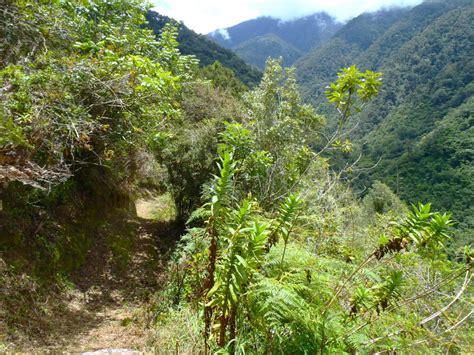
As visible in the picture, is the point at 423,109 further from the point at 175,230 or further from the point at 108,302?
the point at 108,302

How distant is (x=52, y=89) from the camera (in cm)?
504

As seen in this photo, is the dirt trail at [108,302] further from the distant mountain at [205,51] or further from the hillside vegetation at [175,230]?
the distant mountain at [205,51]

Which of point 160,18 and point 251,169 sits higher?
point 160,18

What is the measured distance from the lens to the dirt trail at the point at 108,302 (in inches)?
192

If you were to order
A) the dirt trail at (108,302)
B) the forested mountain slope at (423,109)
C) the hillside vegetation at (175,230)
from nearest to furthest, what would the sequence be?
the hillside vegetation at (175,230) → the dirt trail at (108,302) → the forested mountain slope at (423,109)

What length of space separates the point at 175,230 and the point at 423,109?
73.0m

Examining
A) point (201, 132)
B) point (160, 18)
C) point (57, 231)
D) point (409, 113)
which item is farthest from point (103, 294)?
point (409, 113)

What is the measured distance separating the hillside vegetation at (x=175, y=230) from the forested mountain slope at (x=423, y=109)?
32.2 feet

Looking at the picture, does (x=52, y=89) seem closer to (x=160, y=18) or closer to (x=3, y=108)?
(x=3, y=108)

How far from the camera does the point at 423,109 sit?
68625mm

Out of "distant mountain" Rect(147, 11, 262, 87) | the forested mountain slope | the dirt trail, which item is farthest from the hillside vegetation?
"distant mountain" Rect(147, 11, 262, 87)

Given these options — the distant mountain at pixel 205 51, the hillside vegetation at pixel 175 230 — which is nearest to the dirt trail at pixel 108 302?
the hillside vegetation at pixel 175 230

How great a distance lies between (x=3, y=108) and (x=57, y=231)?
3.62 m

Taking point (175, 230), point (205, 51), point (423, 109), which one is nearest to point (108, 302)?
point (175, 230)
